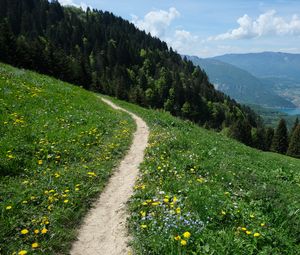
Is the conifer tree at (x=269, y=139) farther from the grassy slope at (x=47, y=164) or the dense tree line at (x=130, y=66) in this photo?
the grassy slope at (x=47, y=164)

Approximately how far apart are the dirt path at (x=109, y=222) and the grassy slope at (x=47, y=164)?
11.7 inches

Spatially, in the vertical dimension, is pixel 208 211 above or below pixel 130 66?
below

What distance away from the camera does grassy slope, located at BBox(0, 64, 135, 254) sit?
7.14 m

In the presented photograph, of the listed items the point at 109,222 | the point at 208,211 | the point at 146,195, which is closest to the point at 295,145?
the point at 146,195

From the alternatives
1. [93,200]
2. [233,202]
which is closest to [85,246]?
[93,200]

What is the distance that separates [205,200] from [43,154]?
22.6 feet

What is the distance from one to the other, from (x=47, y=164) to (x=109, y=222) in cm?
430

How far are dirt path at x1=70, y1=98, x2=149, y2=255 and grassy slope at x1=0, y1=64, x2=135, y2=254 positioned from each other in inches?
11.7

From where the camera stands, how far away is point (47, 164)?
36.9ft

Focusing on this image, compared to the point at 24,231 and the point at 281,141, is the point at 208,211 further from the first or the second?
the point at 281,141

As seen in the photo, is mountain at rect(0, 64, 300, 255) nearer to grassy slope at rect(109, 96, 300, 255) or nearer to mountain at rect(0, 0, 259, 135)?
grassy slope at rect(109, 96, 300, 255)

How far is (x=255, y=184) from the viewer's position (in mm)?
11578

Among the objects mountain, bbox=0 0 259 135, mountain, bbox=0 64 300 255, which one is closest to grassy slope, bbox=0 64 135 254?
Result: mountain, bbox=0 64 300 255

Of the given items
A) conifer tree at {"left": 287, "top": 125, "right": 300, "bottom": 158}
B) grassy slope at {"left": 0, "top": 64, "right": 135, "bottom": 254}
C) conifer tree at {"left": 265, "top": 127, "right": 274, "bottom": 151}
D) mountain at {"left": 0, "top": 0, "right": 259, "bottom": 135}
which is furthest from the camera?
mountain at {"left": 0, "top": 0, "right": 259, "bottom": 135}
